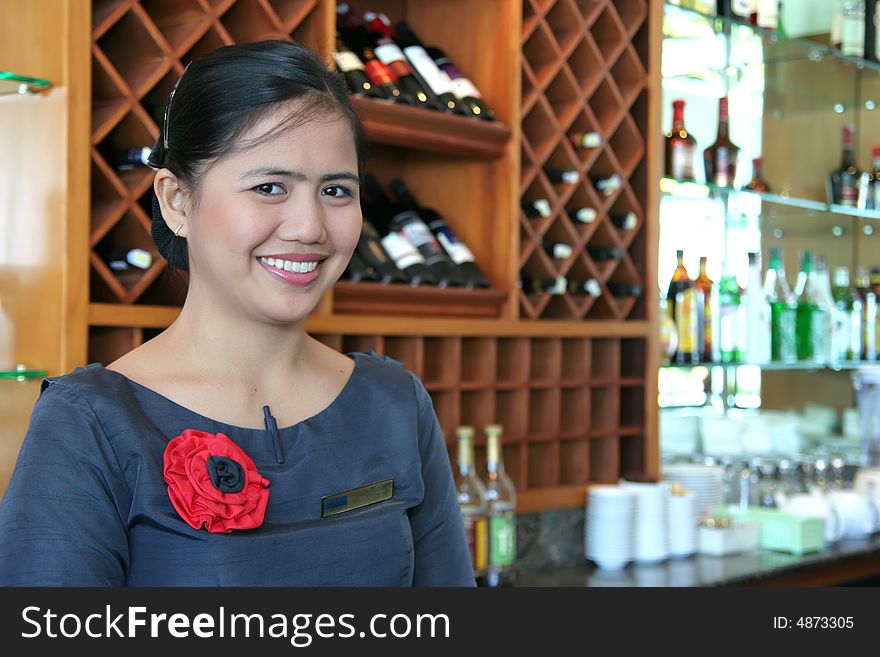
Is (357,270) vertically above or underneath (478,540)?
above

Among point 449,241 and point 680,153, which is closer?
point 449,241

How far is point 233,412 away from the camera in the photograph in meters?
1.15

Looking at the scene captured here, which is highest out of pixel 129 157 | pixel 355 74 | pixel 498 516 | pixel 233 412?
pixel 355 74

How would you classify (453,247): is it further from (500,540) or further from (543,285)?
(500,540)

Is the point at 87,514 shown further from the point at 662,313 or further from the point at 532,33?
the point at 662,313

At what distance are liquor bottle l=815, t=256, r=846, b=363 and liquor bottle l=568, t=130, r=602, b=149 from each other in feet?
4.82

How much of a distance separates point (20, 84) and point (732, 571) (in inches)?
73.6

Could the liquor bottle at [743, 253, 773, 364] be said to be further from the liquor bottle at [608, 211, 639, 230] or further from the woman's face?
the woman's face

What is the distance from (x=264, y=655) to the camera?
101cm

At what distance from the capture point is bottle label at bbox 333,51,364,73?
7.47 feet

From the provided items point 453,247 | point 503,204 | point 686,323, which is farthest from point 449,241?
point 686,323

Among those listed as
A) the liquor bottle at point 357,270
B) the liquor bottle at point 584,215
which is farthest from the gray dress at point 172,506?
the liquor bottle at point 584,215

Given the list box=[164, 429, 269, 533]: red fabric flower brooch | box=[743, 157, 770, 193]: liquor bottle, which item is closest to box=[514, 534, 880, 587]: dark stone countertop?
box=[743, 157, 770, 193]: liquor bottle

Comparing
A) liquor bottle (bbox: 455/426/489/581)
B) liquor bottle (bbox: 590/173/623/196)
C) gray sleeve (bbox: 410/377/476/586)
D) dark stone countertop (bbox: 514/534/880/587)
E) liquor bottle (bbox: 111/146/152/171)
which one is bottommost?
dark stone countertop (bbox: 514/534/880/587)
